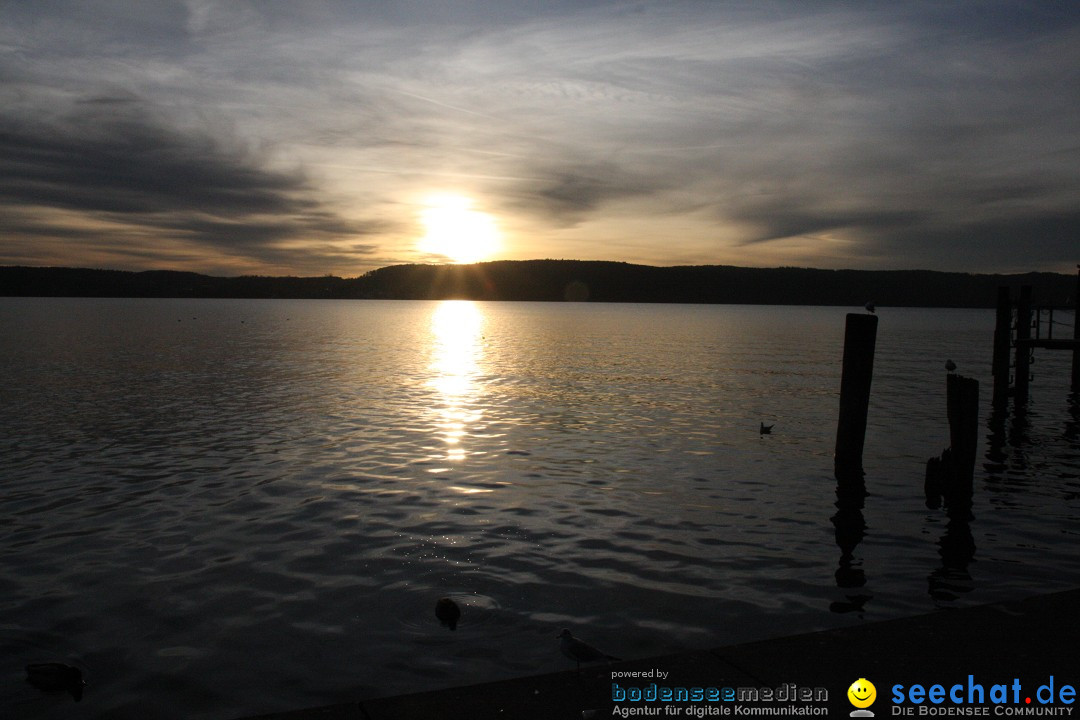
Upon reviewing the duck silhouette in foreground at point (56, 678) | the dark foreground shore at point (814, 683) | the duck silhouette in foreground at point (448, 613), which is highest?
the dark foreground shore at point (814, 683)

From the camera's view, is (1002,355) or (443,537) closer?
(443,537)

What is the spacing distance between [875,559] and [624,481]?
5857 millimetres

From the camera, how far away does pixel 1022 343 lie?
2936 cm

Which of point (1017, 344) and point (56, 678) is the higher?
point (1017, 344)

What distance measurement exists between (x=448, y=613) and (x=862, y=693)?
521 cm

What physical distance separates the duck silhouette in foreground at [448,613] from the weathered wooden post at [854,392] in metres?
11.0

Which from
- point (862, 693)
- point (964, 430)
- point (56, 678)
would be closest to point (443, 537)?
point (56, 678)

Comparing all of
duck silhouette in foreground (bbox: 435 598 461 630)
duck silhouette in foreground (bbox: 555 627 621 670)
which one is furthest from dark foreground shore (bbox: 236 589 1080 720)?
duck silhouette in foreground (bbox: 435 598 461 630)

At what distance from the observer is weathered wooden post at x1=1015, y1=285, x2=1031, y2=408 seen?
2983 cm

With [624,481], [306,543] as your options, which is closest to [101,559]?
[306,543]

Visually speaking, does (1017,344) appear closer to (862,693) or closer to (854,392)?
(854,392)

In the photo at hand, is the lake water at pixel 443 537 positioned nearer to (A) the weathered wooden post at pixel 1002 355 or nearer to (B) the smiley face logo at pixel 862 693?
(A) the weathered wooden post at pixel 1002 355

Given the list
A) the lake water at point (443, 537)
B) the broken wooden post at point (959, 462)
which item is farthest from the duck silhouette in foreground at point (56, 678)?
the broken wooden post at point (959, 462)

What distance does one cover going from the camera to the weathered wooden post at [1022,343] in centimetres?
2983
